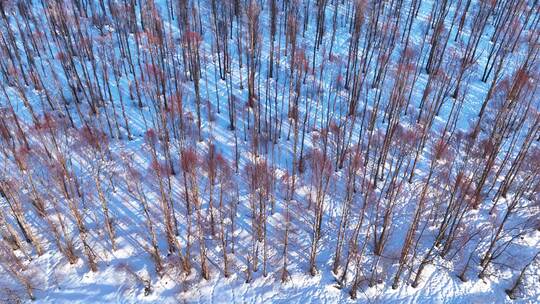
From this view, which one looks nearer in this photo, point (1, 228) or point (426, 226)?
point (1, 228)

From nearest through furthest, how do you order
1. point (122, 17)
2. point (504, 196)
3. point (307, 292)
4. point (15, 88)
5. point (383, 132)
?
1. point (307, 292)
2. point (504, 196)
3. point (383, 132)
4. point (15, 88)
5. point (122, 17)

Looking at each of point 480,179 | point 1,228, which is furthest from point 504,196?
point 1,228

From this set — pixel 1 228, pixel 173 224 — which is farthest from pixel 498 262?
pixel 1 228

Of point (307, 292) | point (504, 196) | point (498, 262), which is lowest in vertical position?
point (307, 292)

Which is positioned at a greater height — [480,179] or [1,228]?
[480,179]

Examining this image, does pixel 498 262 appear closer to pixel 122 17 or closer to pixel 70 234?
pixel 70 234

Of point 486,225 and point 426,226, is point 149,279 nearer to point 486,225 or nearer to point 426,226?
point 426,226

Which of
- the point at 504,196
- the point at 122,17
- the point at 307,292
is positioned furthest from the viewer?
the point at 122,17
